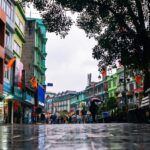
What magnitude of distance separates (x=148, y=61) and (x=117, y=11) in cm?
283

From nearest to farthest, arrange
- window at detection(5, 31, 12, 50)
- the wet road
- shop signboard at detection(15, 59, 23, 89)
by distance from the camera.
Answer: the wet road, window at detection(5, 31, 12, 50), shop signboard at detection(15, 59, 23, 89)

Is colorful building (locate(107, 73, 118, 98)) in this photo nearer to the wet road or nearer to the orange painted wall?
the orange painted wall

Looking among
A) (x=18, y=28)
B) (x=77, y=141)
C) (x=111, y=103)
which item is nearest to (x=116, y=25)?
(x=77, y=141)

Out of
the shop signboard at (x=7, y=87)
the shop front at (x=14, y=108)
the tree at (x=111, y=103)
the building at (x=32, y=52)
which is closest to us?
the shop signboard at (x=7, y=87)

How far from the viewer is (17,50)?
5081 centimetres

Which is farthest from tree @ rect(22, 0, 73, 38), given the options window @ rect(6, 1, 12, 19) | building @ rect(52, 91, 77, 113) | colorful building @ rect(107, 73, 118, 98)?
building @ rect(52, 91, 77, 113)

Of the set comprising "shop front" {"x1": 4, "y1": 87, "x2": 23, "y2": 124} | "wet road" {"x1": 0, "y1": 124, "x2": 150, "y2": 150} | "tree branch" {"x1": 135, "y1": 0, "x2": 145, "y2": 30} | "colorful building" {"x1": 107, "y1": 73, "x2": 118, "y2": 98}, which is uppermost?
"colorful building" {"x1": 107, "y1": 73, "x2": 118, "y2": 98}

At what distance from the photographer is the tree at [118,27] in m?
18.7

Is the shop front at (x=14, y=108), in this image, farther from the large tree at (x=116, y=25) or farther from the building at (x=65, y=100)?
the building at (x=65, y=100)

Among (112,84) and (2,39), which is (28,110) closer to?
(2,39)

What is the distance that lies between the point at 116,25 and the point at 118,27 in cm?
25

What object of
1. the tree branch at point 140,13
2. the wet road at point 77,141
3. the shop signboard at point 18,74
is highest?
the shop signboard at point 18,74

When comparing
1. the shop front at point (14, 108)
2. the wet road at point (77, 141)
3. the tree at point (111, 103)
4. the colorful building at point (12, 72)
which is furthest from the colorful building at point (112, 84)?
the wet road at point (77, 141)

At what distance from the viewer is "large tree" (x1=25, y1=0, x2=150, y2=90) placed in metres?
18.7
